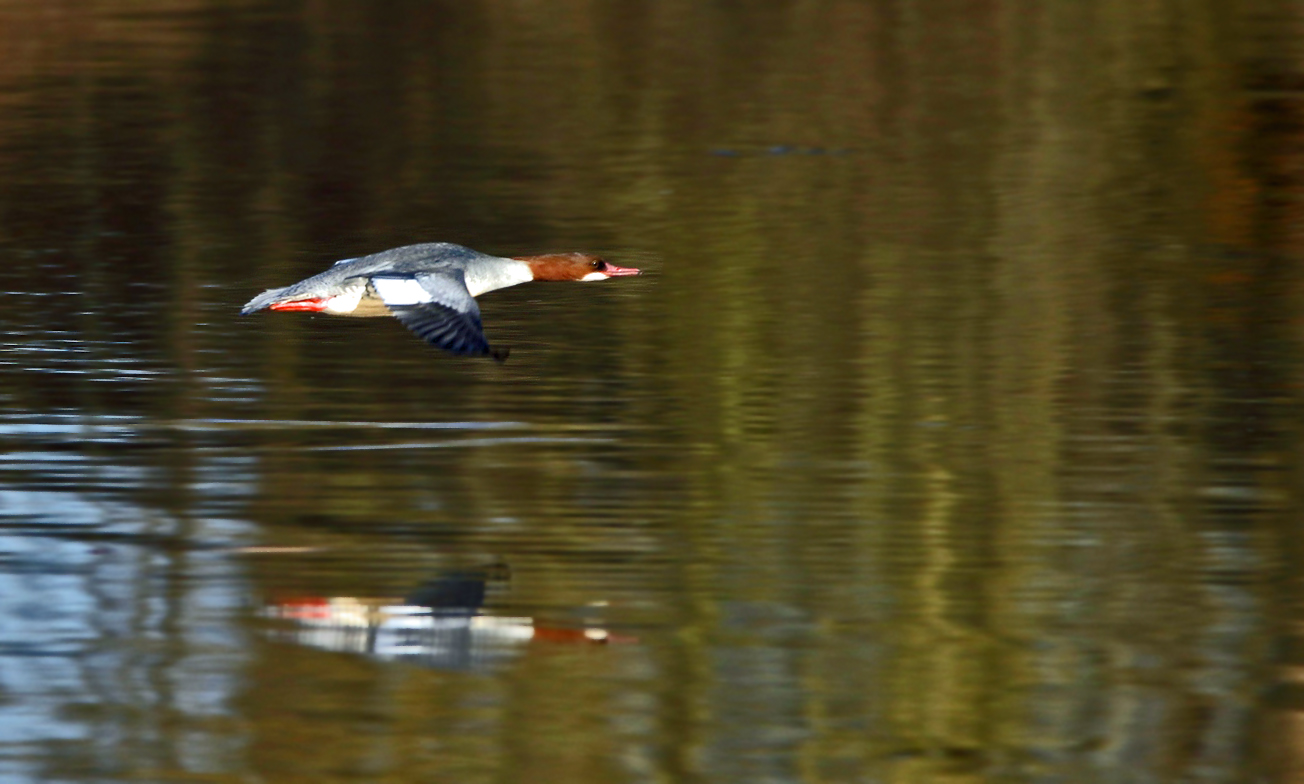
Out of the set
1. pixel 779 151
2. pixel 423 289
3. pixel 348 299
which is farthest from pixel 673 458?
pixel 779 151

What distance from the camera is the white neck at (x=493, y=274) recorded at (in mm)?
8516

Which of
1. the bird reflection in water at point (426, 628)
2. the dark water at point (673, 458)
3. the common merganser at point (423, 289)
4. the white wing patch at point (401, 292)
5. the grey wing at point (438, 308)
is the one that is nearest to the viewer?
the dark water at point (673, 458)

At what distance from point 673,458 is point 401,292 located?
3.84 feet

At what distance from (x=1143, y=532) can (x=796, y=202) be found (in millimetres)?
6431

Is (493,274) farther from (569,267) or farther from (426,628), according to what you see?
(426,628)

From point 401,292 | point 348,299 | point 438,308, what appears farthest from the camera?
point 348,299

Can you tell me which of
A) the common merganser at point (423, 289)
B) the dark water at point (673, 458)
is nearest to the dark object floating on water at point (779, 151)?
the dark water at point (673, 458)

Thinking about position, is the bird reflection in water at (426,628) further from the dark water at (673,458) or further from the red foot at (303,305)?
the red foot at (303,305)

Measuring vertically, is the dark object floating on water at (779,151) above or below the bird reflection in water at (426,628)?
above

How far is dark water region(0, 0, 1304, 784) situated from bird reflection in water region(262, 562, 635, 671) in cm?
2

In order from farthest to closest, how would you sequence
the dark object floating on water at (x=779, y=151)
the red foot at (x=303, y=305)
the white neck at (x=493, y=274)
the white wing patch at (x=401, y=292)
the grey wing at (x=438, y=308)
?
the dark object floating on water at (x=779, y=151)
the white neck at (x=493, y=274)
the red foot at (x=303, y=305)
the white wing patch at (x=401, y=292)
the grey wing at (x=438, y=308)

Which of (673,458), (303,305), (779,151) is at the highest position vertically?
(779,151)

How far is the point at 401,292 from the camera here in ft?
26.2

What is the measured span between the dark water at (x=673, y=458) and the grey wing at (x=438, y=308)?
0.43m
